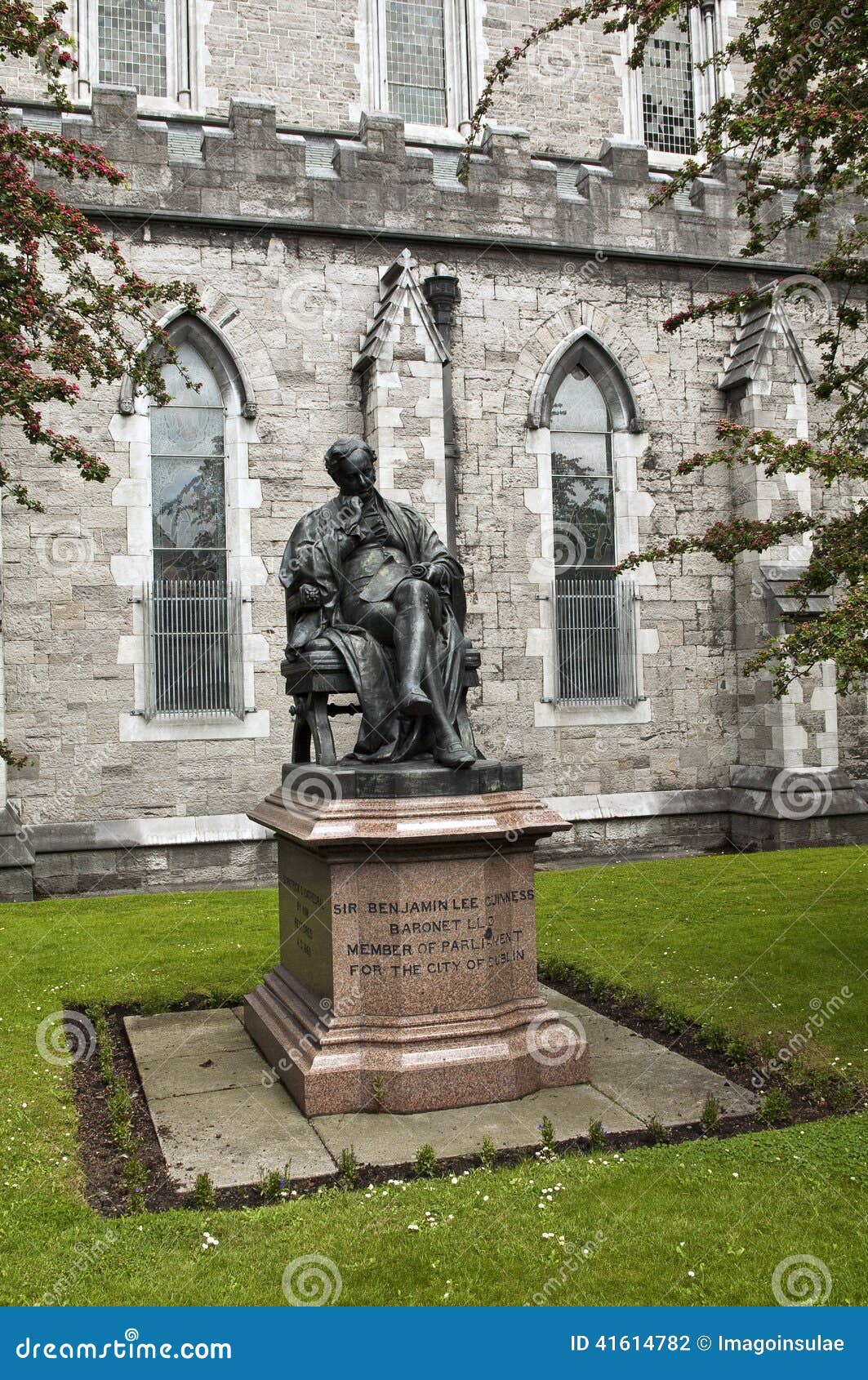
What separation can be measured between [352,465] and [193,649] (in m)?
6.39

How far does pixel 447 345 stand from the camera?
44.2 feet

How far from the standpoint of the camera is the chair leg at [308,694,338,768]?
252 inches

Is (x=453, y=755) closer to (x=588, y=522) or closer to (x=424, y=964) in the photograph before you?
(x=424, y=964)

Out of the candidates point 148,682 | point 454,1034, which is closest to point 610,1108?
point 454,1034

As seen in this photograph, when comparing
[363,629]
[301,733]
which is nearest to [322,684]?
[363,629]

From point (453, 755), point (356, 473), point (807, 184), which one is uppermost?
point (807, 184)

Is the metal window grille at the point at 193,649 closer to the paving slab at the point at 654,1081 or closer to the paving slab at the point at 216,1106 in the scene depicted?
the paving slab at the point at 216,1106

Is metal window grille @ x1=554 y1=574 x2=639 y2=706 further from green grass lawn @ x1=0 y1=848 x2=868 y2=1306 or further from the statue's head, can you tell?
the statue's head

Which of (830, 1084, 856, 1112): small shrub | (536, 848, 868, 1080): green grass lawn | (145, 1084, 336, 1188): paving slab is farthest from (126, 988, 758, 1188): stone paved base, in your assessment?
(536, 848, 868, 1080): green grass lawn

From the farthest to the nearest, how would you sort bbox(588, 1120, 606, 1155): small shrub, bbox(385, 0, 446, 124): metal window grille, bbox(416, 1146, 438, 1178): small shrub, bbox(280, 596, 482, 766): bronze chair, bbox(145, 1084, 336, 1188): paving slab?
bbox(385, 0, 446, 124): metal window grille
bbox(280, 596, 482, 766): bronze chair
bbox(588, 1120, 606, 1155): small shrub
bbox(145, 1084, 336, 1188): paving slab
bbox(416, 1146, 438, 1178): small shrub

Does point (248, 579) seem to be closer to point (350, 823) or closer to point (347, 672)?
point (347, 672)

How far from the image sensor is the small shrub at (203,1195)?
451 centimetres

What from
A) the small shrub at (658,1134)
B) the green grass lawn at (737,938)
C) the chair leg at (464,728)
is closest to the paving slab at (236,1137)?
the small shrub at (658,1134)

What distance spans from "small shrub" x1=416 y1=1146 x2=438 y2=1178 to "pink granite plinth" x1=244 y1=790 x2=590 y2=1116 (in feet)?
2.40
